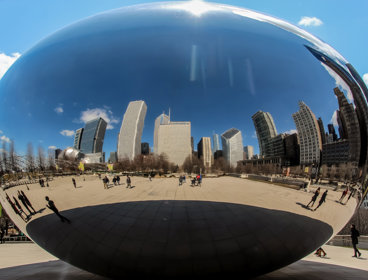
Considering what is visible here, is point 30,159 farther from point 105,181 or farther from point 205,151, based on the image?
point 205,151

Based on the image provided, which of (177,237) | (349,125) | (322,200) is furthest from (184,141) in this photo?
(349,125)

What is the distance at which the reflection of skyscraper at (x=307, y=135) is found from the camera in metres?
2.04

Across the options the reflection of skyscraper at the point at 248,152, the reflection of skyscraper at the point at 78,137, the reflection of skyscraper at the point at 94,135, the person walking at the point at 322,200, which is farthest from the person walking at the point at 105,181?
the person walking at the point at 322,200

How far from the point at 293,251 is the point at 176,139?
2013 millimetres

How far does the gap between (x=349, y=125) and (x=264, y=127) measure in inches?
50.8

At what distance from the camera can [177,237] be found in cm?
179

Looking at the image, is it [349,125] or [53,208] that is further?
[349,125]

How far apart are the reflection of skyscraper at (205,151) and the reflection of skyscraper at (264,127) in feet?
1.79

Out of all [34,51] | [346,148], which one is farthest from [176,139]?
[34,51]

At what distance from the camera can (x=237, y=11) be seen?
248cm

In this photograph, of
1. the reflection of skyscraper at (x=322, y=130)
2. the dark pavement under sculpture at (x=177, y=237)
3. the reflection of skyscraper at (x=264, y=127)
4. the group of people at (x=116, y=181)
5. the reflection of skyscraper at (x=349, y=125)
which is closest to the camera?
the dark pavement under sculpture at (x=177, y=237)

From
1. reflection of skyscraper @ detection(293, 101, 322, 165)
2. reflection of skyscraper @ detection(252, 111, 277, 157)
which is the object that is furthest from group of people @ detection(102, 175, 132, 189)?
reflection of skyscraper @ detection(293, 101, 322, 165)

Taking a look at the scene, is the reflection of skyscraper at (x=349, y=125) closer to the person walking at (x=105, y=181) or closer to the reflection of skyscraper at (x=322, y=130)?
the reflection of skyscraper at (x=322, y=130)

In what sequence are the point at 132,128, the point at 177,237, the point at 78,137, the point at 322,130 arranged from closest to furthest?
the point at 177,237 → the point at 132,128 → the point at 78,137 → the point at 322,130
